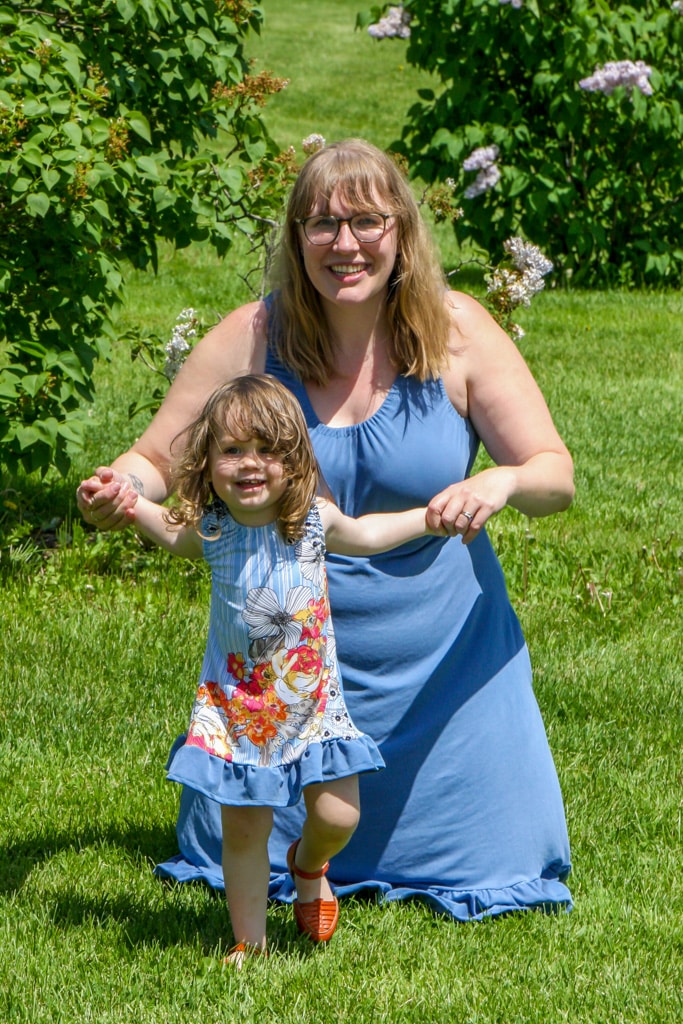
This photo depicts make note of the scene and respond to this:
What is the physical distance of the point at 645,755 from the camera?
3.98 meters

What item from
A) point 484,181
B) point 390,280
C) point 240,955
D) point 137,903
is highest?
point 390,280

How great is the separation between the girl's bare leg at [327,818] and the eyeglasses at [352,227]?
3.72 ft

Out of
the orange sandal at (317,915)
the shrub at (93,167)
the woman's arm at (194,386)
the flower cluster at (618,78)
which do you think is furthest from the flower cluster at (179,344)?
the flower cluster at (618,78)

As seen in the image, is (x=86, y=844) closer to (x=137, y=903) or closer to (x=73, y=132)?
(x=137, y=903)

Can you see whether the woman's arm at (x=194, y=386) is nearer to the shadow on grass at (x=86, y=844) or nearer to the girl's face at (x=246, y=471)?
the girl's face at (x=246, y=471)

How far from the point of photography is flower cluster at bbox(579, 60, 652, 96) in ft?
29.8

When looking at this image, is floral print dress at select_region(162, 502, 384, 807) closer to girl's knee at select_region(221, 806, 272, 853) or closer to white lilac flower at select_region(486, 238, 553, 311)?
girl's knee at select_region(221, 806, 272, 853)

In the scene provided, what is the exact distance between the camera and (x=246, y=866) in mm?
2799

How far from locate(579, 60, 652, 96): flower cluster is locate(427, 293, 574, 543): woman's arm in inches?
247

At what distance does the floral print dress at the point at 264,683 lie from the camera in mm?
2734

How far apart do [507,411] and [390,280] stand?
395 mm

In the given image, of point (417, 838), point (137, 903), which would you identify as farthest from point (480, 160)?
point (137, 903)

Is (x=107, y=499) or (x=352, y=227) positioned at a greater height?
(x=352, y=227)

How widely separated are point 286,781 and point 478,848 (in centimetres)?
74
